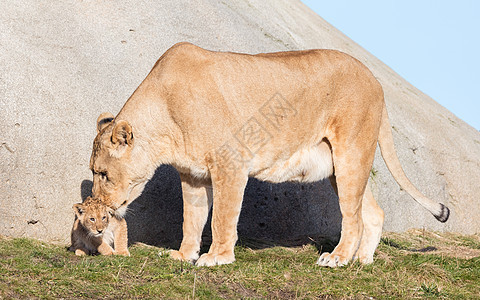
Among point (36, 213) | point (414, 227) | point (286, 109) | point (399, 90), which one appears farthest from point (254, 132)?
→ point (399, 90)

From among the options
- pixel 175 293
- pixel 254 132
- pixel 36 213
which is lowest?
pixel 36 213

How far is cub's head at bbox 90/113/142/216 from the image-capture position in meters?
5.54

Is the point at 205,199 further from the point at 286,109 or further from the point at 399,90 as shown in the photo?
the point at 399,90

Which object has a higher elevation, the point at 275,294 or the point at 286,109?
the point at 286,109

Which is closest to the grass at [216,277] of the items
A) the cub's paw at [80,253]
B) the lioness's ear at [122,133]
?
the cub's paw at [80,253]

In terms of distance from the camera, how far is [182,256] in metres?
5.94

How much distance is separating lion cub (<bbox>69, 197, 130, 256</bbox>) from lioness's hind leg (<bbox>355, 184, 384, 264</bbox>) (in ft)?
8.41

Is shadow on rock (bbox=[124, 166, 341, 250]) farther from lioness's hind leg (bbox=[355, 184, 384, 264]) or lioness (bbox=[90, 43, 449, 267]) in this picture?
lioness (bbox=[90, 43, 449, 267])

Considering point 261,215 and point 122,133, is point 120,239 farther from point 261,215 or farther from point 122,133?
point 261,215

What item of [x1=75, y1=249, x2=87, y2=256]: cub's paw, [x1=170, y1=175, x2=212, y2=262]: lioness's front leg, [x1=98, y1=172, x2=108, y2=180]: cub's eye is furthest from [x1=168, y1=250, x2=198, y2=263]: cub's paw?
[x1=98, y1=172, x2=108, y2=180]: cub's eye

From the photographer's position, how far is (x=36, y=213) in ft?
21.5

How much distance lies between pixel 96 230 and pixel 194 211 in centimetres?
118

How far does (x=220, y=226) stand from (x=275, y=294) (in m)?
1.13

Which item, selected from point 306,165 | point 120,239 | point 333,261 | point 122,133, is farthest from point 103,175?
point 333,261
